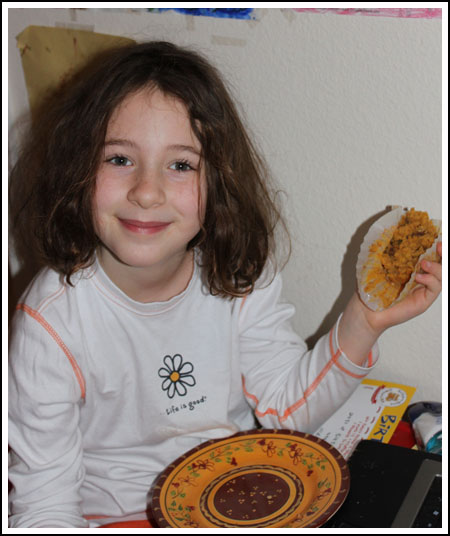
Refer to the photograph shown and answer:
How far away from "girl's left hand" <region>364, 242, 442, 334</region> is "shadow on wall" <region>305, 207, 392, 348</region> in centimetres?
15

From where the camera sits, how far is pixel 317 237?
46.1 inches

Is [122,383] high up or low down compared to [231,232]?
down

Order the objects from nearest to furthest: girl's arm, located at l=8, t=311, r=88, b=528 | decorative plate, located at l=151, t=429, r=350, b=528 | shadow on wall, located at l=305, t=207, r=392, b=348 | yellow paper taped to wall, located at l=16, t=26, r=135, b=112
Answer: decorative plate, located at l=151, t=429, r=350, b=528 → girl's arm, located at l=8, t=311, r=88, b=528 → shadow on wall, located at l=305, t=207, r=392, b=348 → yellow paper taped to wall, located at l=16, t=26, r=135, b=112

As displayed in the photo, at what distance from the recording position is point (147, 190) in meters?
0.90

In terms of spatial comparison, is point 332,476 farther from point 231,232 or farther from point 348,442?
point 231,232

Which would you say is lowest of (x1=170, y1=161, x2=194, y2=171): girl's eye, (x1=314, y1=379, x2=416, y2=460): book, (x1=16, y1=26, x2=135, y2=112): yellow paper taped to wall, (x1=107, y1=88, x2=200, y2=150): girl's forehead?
(x1=314, y1=379, x2=416, y2=460): book

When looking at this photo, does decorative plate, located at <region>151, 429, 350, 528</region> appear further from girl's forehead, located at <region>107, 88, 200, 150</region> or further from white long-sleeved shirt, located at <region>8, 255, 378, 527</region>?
girl's forehead, located at <region>107, 88, 200, 150</region>

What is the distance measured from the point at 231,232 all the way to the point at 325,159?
0.65 ft

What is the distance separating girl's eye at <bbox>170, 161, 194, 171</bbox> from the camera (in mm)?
954

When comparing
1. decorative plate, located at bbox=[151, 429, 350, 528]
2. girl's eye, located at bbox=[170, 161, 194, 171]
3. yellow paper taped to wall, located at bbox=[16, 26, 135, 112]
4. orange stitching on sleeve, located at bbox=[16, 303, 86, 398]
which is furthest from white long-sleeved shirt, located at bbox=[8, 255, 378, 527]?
yellow paper taped to wall, located at bbox=[16, 26, 135, 112]

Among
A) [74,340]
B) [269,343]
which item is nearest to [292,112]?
[269,343]

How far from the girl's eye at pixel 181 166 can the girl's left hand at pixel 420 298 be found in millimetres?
336

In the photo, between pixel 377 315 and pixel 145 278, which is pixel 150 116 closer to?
pixel 145 278

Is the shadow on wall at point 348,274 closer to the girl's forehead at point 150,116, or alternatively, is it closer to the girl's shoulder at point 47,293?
the girl's forehead at point 150,116
